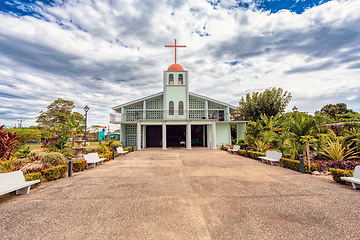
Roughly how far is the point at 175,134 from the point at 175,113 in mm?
5996

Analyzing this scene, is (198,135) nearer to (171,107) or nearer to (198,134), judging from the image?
(198,134)

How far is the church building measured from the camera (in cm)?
1966

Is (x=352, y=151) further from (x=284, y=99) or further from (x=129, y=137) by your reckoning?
(x=129, y=137)

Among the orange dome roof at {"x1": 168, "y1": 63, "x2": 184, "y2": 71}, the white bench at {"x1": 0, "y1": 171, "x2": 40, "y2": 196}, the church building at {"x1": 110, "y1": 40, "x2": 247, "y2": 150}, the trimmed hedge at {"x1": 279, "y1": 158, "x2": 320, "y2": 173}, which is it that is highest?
the orange dome roof at {"x1": 168, "y1": 63, "x2": 184, "y2": 71}

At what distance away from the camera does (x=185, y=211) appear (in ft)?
12.7

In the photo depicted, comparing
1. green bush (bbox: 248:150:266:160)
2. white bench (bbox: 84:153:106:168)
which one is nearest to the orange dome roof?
green bush (bbox: 248:150:266:160)


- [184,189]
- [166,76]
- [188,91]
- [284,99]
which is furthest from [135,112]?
[284,99]

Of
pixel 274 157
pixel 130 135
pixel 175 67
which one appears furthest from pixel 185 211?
pixel 175 67

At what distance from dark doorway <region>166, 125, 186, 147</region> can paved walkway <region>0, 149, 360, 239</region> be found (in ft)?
61.7

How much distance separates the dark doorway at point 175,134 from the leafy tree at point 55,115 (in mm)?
19582

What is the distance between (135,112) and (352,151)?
20.0 meters

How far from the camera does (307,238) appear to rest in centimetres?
286

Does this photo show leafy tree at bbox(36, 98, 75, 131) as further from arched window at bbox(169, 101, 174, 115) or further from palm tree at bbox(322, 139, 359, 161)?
palm tree at bbox(322, 139, 359, 161)

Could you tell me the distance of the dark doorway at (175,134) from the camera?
25000mm
